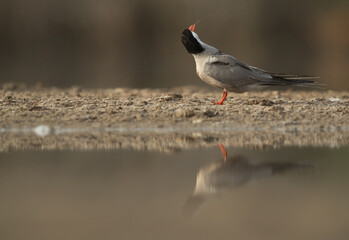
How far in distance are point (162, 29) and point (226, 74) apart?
73.1 feet

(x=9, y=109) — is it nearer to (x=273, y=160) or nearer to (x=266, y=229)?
(x=273, y=160)

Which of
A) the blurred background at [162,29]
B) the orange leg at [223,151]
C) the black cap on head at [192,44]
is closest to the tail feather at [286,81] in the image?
the black cap on head at [192,44]

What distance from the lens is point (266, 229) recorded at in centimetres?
272

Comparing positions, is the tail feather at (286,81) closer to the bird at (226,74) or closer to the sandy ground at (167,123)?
the bird at (226,74)

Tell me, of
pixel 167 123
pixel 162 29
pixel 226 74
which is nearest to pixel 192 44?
pixel 226 74

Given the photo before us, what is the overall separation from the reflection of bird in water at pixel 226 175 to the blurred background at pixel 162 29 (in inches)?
561

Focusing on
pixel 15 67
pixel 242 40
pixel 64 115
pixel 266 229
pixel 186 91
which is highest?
pixel 242 40

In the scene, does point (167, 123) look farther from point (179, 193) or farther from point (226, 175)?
point (179, 193)

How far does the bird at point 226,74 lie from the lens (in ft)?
22.9

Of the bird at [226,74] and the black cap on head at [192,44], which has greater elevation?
the black cap on head at [192,44]

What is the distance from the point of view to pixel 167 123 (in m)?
5.88

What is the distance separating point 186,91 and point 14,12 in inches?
730

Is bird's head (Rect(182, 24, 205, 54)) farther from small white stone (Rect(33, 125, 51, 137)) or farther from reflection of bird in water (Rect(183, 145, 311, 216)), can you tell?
reflection of bird in water (Rect(183, 145, 311, 216))

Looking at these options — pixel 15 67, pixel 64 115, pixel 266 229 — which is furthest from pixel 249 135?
pixel 15 67
